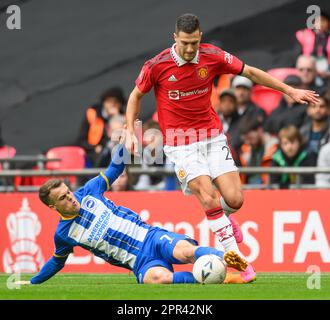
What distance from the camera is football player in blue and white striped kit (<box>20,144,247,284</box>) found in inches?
448

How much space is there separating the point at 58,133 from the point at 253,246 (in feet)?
13.1

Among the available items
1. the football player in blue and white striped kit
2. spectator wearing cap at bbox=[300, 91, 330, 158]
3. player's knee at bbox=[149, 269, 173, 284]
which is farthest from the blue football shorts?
spectator wearing cap at bbox=[300, 91, 330, 158]

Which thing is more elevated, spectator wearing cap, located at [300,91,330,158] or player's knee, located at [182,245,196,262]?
spectator wearing cap, located at [300,91,330,158]

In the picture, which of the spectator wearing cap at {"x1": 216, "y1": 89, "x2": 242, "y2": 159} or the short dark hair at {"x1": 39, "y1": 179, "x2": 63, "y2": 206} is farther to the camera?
the spectator wearing cap at {"x1": 216, "y1": 89, "x2": 242, "y2": 159}

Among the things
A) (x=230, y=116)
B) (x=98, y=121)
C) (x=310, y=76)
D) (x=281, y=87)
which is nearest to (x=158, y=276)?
(x=281, y=87)

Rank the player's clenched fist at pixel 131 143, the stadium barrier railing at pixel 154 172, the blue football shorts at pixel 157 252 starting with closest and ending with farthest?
1. the player's clenched fist at pixel 131 143
2. the blue football shorts at pixel 157 252
3. the stadium barrier railing at pixel 154 172

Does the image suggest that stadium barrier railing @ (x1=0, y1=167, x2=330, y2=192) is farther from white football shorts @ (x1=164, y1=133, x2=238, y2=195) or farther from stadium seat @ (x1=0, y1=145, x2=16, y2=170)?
white football shorts @ (x1=164, y1=133, x2=238, y2=195)

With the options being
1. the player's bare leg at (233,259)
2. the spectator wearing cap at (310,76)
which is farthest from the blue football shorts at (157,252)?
the spectator wearing cap at (310,76)

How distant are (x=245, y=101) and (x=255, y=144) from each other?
0.69 meters

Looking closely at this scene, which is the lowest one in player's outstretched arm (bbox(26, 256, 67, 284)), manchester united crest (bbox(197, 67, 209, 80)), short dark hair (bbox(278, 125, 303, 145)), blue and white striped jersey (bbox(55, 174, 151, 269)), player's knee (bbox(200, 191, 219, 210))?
player's outstretched arm (bbox(26, 256, 67, 284))

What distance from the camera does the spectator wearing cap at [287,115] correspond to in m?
16.4

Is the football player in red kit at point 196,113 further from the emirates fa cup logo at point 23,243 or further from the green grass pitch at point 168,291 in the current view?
the emirates fa cup logo at point 23,243

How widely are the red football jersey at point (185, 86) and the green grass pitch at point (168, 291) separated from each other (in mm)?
1625

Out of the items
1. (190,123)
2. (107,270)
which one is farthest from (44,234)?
(190,123)
